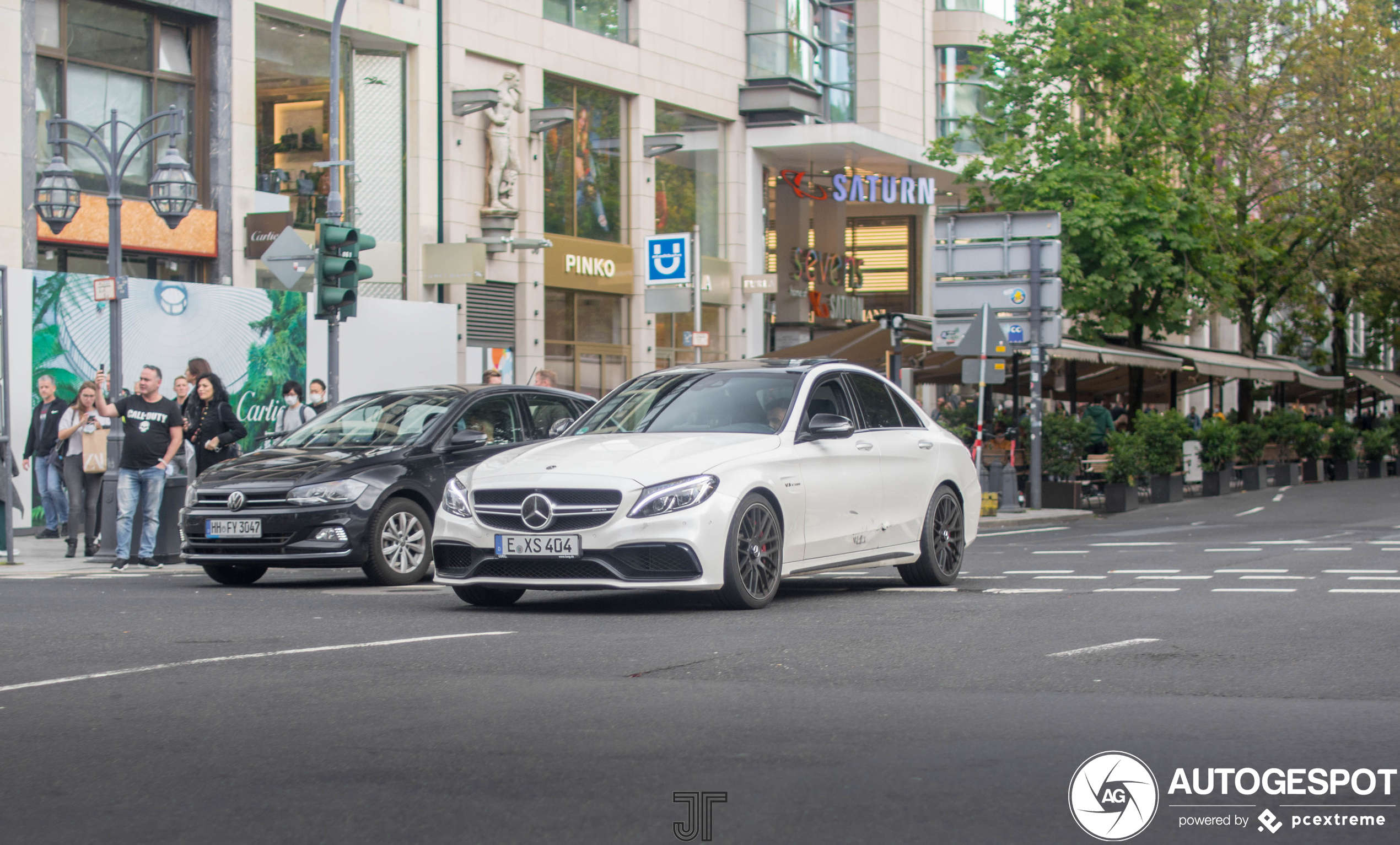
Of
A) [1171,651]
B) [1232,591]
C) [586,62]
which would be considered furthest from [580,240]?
[1171,651]

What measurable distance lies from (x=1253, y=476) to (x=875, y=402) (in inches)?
1008

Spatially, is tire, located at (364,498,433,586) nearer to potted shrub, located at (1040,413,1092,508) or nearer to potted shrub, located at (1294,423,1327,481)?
potted shrub, located at (1040,413,1092,508)

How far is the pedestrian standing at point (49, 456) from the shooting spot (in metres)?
18.9

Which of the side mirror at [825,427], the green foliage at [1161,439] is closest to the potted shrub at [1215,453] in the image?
the green foliage at [1161,439]

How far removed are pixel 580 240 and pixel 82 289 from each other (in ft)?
47.7

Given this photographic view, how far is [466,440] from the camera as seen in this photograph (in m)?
12.9

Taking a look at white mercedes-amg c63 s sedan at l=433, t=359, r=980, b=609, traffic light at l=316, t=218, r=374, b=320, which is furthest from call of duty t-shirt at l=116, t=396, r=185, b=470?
white mercedes-amg c63 s sedan at l=433, t=359, r=980, b=609

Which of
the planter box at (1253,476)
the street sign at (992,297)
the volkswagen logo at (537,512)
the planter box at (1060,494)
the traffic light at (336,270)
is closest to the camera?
the volkswagen logo at (537,512)

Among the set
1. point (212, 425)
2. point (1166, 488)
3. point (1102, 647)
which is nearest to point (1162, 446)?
point (1166, 488)

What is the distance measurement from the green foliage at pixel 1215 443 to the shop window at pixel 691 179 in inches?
460

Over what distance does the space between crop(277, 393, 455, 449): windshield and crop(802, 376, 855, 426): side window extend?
11.9 ft

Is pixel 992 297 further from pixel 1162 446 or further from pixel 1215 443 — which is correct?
pixel 1215 443

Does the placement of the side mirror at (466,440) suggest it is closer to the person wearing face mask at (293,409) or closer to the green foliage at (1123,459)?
the person wearing face mask at (293,409)

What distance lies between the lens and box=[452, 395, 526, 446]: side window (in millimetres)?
13719
